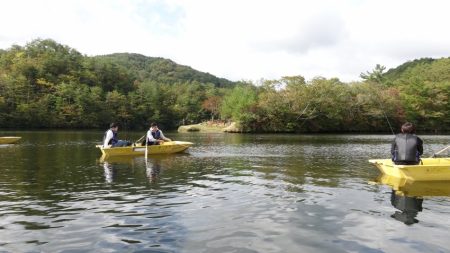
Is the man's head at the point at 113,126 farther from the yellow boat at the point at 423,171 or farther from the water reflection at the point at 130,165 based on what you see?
the yellow boat at the point at 423,171

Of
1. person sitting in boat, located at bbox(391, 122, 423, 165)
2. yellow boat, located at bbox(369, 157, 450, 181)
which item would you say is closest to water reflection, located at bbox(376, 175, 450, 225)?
yellow boat, located at bbox(369, 157, 450, 181)

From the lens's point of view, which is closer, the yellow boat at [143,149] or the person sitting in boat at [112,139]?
the person sitting in boat at [112,139]

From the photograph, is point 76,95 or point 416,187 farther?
point 76,95

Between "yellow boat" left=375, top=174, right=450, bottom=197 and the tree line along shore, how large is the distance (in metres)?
54.0

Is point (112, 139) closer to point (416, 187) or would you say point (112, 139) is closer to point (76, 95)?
point (416, 187)

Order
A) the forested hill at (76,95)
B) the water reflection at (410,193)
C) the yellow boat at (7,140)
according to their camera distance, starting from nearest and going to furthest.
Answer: the water reflection at (410,193)
the yellow boat at (7,140)
the forested hill at (76,95)

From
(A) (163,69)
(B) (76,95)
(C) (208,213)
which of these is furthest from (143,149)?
(A) (163,69)

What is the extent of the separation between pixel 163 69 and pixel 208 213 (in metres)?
172

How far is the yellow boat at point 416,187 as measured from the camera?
479 inches

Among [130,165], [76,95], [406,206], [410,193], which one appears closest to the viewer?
[406,206]

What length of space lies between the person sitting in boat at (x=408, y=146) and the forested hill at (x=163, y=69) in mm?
149492

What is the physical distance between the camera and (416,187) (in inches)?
516

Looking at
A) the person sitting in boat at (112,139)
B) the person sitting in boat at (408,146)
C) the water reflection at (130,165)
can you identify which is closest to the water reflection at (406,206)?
the person sitting in boat at (408,146)

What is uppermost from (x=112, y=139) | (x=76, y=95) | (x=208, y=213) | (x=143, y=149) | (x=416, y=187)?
A: (x=76, y=95)
